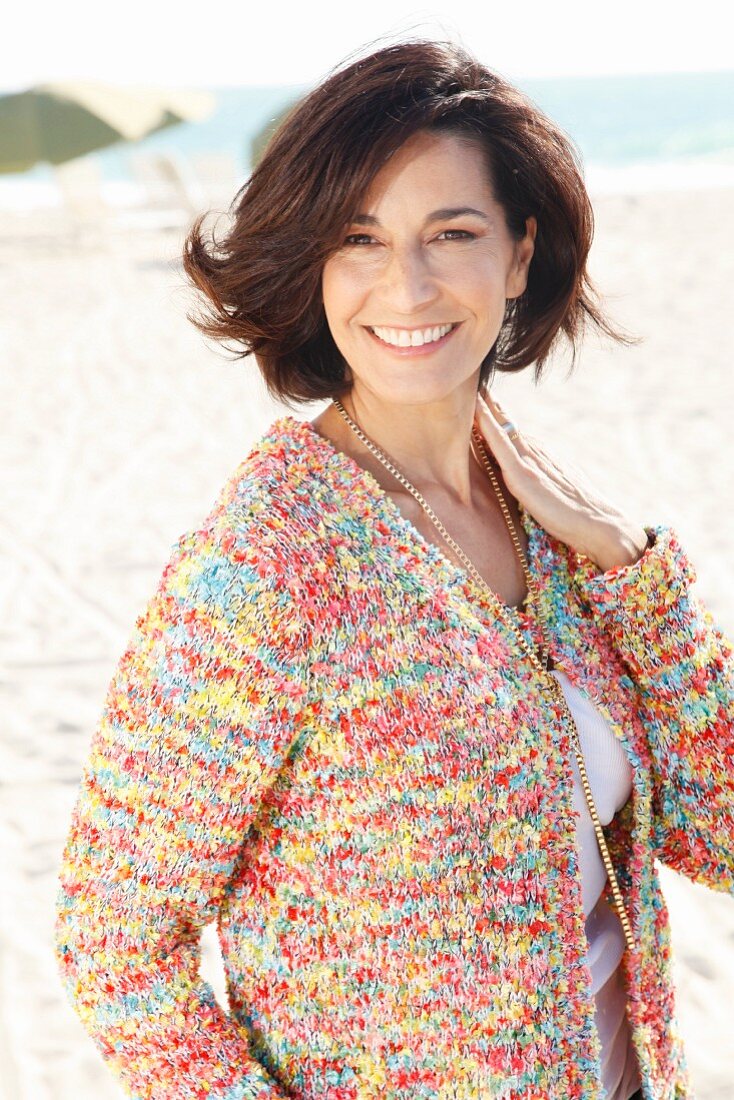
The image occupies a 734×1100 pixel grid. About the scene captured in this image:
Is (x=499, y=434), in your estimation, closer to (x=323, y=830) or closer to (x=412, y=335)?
(x=412, y=335)

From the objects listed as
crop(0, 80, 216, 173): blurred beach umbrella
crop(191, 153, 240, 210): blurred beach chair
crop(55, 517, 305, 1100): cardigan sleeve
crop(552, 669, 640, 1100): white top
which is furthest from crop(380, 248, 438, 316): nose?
crop(191, 153, 240, 210): blurred beach chair

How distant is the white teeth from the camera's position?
1537mm

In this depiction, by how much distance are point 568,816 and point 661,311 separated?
10425 mm

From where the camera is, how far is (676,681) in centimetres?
165

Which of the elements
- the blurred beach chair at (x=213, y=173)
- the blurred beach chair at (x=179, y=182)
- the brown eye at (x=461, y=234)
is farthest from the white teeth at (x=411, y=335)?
the blurred beach chair at (x=213, y=173)

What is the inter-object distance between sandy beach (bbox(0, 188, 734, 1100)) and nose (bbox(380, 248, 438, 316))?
0.53 metres

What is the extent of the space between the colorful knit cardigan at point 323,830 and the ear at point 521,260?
492 mm

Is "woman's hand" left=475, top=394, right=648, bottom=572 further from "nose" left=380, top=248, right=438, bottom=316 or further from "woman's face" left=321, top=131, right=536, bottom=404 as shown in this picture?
"nose" left=380, top=248, right=438, bottom=316

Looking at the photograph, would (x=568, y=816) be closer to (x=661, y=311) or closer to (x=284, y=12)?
(x=661, y=311)

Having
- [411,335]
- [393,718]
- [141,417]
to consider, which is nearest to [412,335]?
[411,335]

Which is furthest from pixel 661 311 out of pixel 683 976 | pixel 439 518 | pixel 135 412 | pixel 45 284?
pixel 439 518

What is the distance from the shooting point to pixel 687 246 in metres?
13.9

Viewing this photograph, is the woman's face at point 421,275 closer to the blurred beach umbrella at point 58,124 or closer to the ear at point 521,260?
the ear at point 521,260

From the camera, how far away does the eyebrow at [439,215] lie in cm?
148
